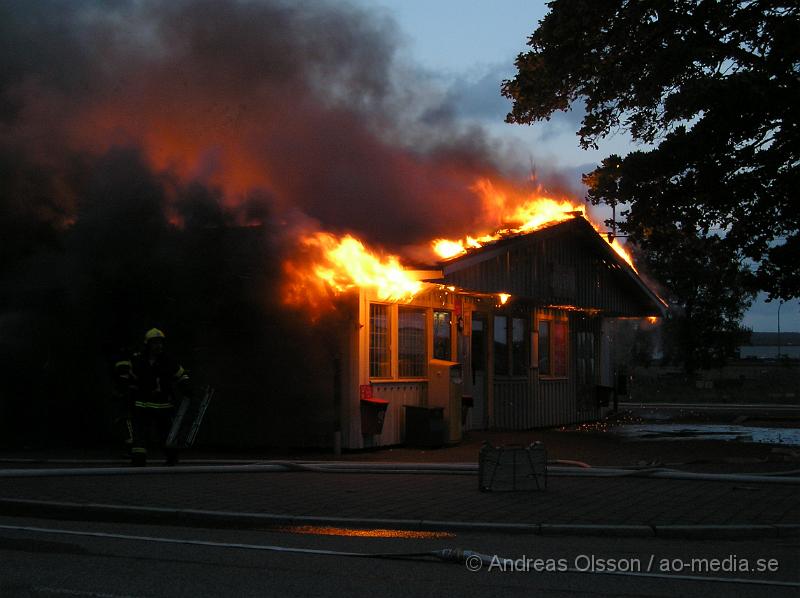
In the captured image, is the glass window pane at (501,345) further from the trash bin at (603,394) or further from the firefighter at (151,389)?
the firefighter at (151,389)

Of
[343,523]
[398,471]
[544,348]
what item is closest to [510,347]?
[544,348]

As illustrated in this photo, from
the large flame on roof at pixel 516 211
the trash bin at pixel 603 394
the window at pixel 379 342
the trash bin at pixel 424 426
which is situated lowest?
the trash bin at pixel 424 426

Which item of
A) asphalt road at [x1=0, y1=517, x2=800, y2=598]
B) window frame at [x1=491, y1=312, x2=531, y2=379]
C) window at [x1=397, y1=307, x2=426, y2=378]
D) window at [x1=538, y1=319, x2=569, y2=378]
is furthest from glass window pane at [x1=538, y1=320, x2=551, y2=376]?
asphalt road at [x1=0, y1=517, x2=800, y2=598]

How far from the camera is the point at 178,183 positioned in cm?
1625

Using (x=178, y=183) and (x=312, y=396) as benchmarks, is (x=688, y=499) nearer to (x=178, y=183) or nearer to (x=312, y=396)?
(x=312, y=396)

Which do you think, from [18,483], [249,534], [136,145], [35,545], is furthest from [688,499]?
[136,145]

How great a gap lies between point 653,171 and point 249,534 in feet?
28.7

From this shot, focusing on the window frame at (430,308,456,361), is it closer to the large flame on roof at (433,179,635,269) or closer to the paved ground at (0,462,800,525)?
the large flame on roof at (433,179,635,269)

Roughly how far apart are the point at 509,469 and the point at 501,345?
32.7ft

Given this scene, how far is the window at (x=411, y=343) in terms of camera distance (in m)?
17.0

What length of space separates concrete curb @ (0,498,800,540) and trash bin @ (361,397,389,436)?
244 inches

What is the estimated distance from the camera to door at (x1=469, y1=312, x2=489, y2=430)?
19875 millimetres

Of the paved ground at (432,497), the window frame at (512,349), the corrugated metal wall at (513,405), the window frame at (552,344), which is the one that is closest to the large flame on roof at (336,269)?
the paved ground at (432,497)

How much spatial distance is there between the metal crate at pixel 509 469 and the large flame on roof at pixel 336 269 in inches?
196
